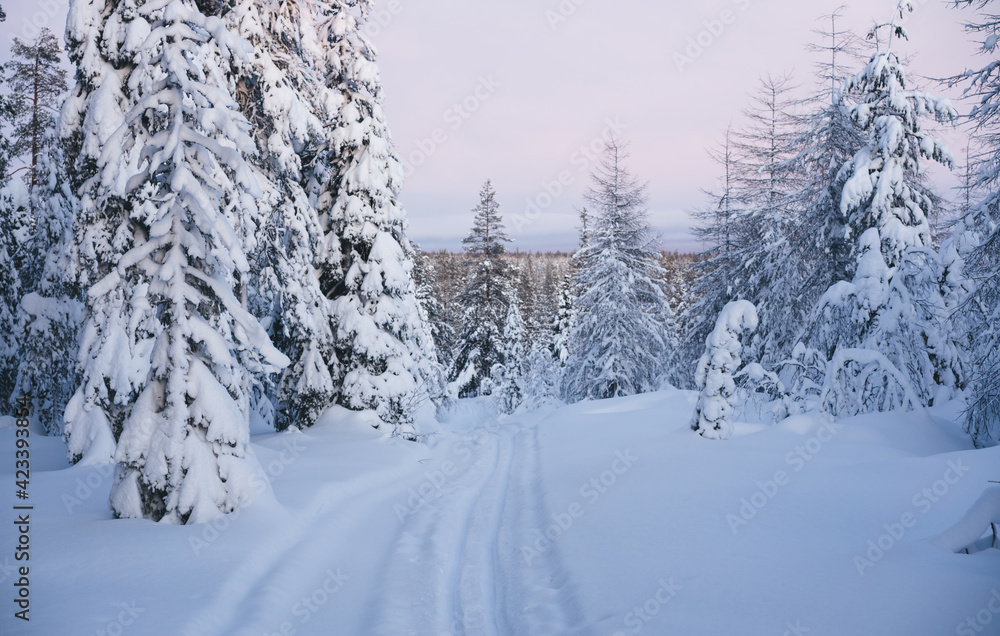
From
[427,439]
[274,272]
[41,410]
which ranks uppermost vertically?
[274,272]

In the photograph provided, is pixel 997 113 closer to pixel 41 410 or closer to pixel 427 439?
pixel 427 439

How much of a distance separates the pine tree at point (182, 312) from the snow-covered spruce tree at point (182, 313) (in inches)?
0.6

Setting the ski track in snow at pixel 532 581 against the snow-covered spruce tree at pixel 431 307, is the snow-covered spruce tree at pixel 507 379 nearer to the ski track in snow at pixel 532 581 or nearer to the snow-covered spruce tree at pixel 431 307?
the snow-covered spruce tree at pixel 431 307

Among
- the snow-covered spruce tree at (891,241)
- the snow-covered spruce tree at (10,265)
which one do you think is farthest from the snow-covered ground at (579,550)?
the snow-covered spruce tree at (10,265)

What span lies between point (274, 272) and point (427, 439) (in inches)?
279

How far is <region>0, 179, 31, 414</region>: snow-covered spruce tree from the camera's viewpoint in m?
17.3

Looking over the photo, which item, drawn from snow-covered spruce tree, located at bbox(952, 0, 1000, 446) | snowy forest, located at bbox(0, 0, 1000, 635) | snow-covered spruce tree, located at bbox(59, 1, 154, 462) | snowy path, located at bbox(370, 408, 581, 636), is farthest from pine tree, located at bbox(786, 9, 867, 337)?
snow-covered spruce tree, located at bbox(59, 1, 154, 462)

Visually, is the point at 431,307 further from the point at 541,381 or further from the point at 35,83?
the point at 35,83

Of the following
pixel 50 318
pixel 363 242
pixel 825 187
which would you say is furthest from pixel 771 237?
pixel 50 318

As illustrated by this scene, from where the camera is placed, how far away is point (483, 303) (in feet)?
107

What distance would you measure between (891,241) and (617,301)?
12497 millimetres

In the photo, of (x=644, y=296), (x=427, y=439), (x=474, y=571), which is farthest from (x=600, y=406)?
(x=474, y=571)

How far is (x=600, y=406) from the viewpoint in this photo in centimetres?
1988

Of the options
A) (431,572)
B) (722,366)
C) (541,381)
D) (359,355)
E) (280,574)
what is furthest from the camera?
(541,381)
